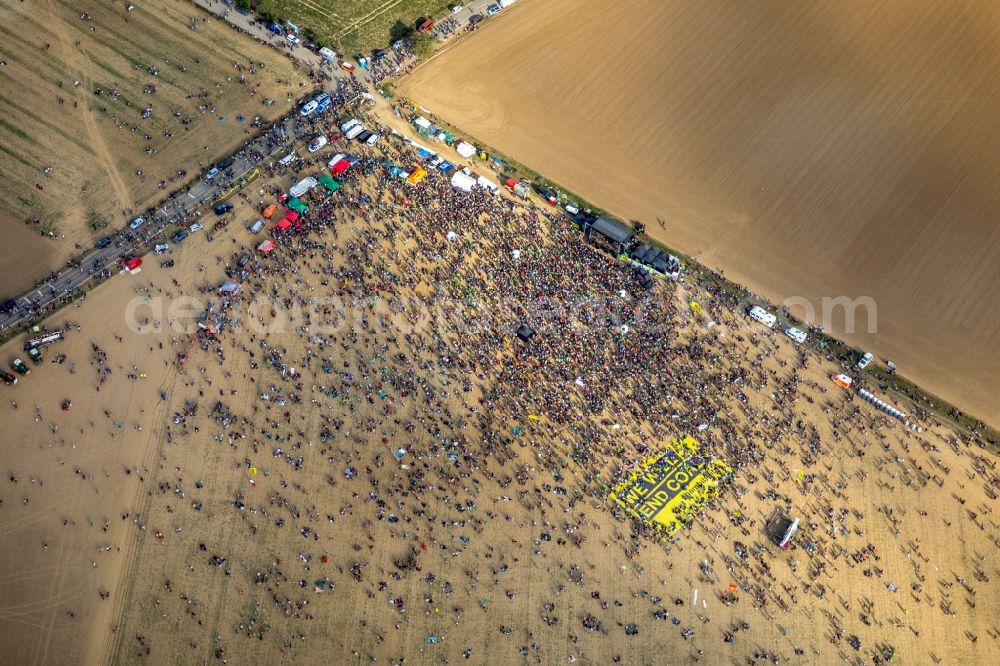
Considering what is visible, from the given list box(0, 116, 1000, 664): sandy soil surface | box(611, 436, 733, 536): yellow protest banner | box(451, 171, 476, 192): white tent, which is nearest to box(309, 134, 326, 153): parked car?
box(0, 116, 1000, 664): sandy soil surface

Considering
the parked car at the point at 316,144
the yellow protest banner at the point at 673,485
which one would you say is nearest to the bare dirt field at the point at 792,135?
the parked car at the point at 316,144

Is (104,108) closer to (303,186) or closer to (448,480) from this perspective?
(303,186)

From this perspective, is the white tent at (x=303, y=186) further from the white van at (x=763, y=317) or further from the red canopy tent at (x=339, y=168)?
the white van at (x=763, y=317)

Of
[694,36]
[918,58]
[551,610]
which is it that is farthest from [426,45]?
[551,610]

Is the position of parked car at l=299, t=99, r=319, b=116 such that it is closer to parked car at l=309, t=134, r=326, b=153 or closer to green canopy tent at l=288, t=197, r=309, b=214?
parked car at l=309, t=134, r=326, b=153

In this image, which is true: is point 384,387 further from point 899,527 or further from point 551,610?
point 899,527

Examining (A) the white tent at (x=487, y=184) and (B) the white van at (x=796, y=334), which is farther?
(A) the white tent at (x=487, y=184)
